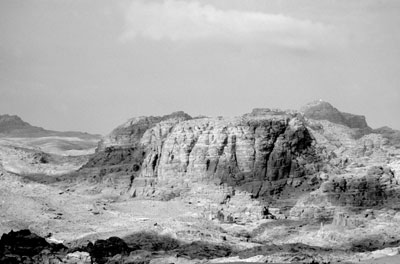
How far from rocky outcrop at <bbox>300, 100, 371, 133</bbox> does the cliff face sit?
224ft

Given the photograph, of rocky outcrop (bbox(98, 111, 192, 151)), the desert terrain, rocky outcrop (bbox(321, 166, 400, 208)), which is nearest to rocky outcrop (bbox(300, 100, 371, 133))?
the desert terrain

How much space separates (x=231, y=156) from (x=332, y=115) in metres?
79.9

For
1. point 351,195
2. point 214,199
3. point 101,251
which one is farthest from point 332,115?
point 101,251

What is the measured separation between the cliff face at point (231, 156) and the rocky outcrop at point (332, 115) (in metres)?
68.2

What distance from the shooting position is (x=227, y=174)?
111750 mm

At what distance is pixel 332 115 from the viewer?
191m

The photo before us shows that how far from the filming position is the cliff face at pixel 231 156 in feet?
368

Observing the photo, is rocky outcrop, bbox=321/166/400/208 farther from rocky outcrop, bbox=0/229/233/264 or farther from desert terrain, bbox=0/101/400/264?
rocky outcrop, bbox=0/229/233/264

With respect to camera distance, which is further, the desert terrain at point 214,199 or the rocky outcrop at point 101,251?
the desert terrain at point 214,199

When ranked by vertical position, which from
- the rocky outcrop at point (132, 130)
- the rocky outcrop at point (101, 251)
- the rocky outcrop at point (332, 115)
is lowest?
the rocky outcrop at point (101, 251)

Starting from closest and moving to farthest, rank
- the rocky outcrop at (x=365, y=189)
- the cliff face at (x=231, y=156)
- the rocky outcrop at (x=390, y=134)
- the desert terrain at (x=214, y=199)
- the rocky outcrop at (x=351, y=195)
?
1. the desert terrain at (x=214, y=199)
2. the rocky outcrop at (x=351, y=195)
3. the rocky outcrop at (x=365, y=189)
4. the cliff face at (x=231, y=156)
5. the rocky outcrop at (x=390, y=134)

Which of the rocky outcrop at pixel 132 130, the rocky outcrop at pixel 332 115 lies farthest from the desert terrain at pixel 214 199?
the rocky outcrop at pixel 332 115

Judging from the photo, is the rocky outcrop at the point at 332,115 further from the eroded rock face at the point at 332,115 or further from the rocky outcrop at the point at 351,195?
the rocky outcrop at the point at 351,195

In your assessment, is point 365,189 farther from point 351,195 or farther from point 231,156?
point 231,156
